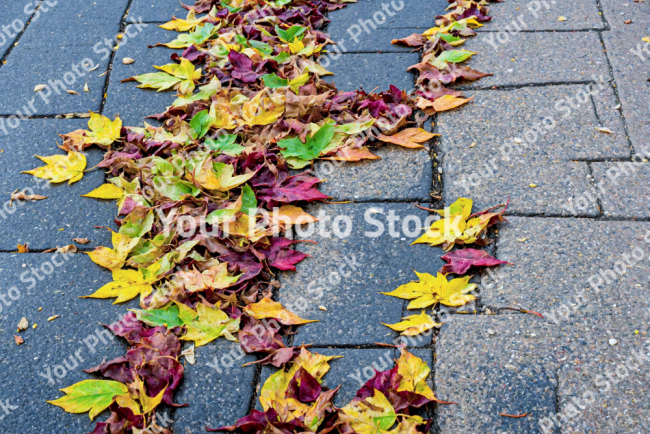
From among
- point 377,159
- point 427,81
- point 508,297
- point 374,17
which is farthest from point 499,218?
point 374,17

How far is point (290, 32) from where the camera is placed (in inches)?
102

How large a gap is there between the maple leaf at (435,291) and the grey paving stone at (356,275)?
0.12 ft

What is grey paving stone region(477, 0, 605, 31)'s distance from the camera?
2604 millimetres

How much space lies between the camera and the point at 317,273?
1719 mm

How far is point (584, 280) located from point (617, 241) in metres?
0.21

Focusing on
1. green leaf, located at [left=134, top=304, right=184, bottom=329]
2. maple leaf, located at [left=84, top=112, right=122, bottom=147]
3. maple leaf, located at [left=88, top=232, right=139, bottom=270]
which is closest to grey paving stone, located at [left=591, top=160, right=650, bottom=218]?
green leaf, located at [left=134, top=304, right=184, bottom=329]

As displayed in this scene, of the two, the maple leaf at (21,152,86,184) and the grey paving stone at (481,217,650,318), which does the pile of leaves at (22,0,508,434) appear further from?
the grey paving stone at (481,217,650,318)

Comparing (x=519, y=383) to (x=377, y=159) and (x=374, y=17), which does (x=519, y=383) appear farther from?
(x=374, y=17)

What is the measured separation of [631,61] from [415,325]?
1.73 meters

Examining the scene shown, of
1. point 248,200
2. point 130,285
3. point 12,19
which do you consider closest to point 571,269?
point 248,200

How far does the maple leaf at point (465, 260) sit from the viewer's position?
5.41ft

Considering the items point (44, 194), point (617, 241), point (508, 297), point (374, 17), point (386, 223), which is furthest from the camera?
point (374, 17)

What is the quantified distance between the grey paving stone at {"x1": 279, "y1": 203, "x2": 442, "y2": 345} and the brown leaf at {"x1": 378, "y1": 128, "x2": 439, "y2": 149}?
0.30m

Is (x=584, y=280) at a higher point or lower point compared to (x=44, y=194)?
lower
